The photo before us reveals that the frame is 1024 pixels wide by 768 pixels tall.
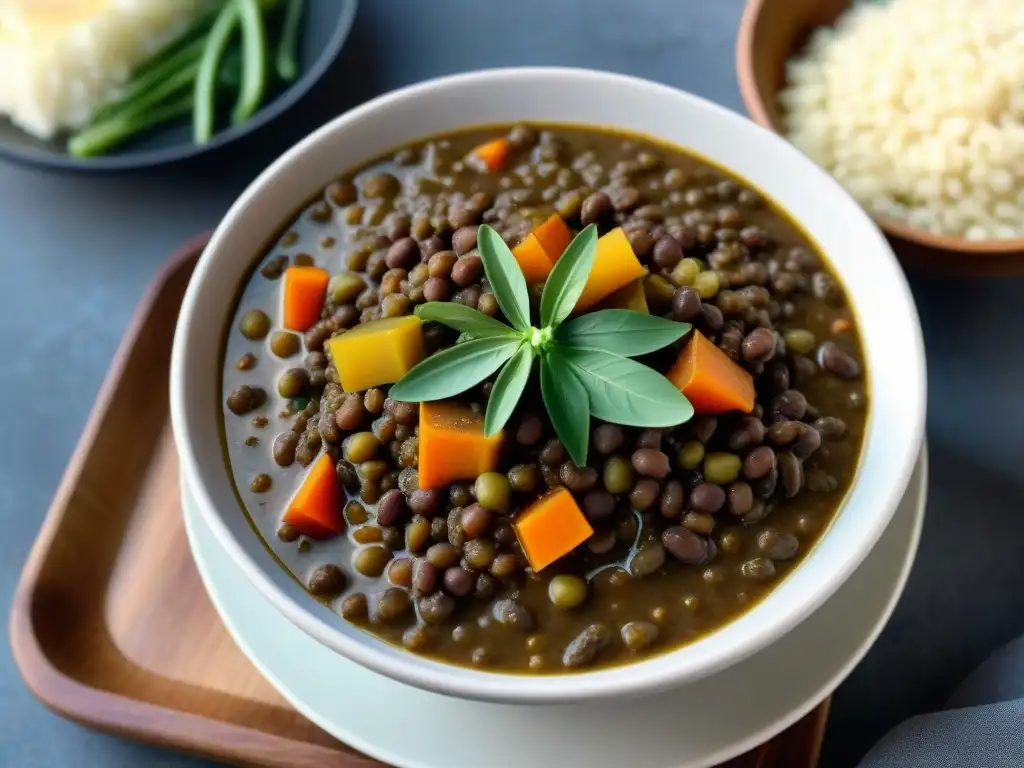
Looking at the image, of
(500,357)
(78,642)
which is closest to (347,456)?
(500,357)

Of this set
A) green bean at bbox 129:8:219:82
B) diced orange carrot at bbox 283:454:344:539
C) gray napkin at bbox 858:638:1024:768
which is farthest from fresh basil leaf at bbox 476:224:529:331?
green bean at bbox 129:8:219:82

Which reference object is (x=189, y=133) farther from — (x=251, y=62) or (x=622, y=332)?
(x=622, y=332)

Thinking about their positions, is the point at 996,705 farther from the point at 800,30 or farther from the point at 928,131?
the point at 800,30

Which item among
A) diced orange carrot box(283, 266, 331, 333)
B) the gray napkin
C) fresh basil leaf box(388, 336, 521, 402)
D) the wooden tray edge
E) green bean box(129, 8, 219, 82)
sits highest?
green bean box(129, 8, 219, 82)

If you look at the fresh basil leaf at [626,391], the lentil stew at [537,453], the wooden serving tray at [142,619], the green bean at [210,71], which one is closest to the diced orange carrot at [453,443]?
the lentil stew at [537,453]

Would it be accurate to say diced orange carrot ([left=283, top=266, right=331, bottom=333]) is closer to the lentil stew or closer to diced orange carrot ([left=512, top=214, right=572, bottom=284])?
the lentil stew

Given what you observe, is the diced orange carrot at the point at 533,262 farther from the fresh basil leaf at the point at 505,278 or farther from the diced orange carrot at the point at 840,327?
the diced orange carrot at the point at 840,327

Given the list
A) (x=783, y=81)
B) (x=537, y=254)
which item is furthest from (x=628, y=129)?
(x=783, y=81)
